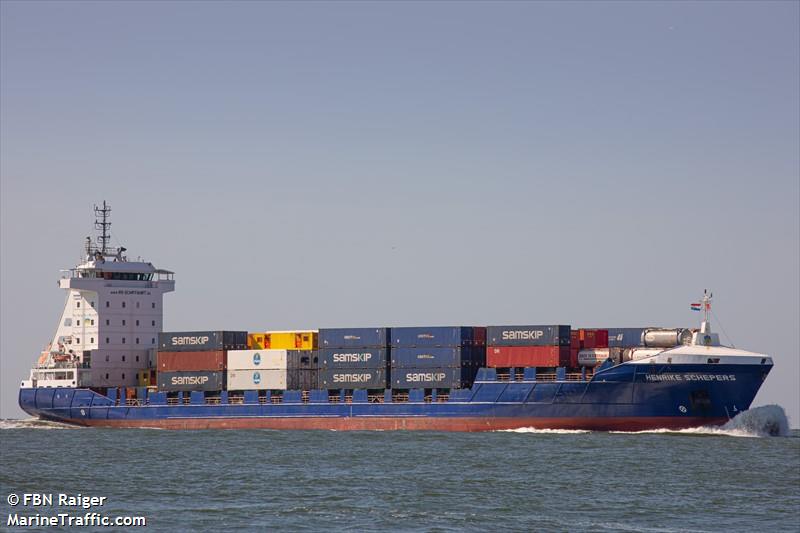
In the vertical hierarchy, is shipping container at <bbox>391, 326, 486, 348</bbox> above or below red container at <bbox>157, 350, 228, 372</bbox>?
above

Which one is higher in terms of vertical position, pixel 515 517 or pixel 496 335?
pixel 496 335

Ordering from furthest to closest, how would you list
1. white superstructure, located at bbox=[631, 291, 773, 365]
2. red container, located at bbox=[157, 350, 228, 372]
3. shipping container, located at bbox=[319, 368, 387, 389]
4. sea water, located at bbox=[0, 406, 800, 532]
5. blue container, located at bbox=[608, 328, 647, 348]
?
red container, located at bbox=[157, 350, 228, 372] < shipping container, located at bbox=[319, 368, 387, 389] < blue container, located at bbox=[608, 328, 647, 348] < white superstructure, located at bbox=[631, 291, 773, 365] < sea water, located at bbox=[0, 406, 800, 532]

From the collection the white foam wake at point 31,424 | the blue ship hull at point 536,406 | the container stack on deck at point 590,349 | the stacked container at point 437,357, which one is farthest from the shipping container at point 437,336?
the white foam wake at point 31,424

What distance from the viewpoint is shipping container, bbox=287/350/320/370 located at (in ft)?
221

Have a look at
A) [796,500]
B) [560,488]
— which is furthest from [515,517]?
[796,500]

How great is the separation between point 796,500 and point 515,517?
956cm

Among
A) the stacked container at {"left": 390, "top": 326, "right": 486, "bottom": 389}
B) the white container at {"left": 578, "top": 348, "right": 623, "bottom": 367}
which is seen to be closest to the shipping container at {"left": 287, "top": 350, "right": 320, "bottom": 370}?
the stacked container at {"left": 390, "top": 326, "right": 486, "bottom": 389}

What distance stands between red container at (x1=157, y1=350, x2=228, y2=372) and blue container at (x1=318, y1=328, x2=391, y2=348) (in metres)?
6.17

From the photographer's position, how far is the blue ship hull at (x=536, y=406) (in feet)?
190

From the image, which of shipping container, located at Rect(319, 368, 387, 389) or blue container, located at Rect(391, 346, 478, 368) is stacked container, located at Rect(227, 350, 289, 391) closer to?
shipping container, located at Rect(319, 368, 387, 389)

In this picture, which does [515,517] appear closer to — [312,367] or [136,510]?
[136,510]

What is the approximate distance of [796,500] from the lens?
38.2 metres

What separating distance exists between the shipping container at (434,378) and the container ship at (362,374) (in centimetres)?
7

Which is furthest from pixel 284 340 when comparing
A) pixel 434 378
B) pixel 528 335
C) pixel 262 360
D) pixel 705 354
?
pixel 705 354
